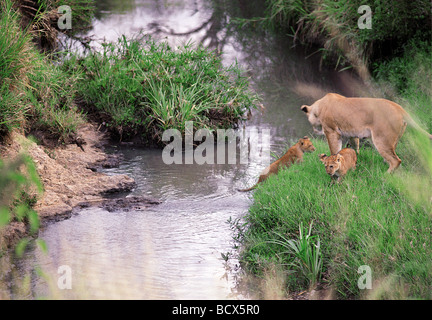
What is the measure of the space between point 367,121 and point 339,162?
33.7 inches

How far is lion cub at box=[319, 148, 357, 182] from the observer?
682 cm

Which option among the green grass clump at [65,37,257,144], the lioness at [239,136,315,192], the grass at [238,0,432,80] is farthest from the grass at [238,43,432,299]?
the grass at [238,0,432,80]

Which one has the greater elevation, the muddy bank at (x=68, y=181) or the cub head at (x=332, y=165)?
the cub head at (x=332, y=165)

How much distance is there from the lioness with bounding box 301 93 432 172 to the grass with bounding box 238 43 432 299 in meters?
0.33

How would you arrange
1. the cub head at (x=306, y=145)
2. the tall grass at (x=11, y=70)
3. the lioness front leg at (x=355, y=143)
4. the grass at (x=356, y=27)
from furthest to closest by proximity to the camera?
the grass at (x=356, y=27) → the cub head at (x=306, y=145) → the lioness front leg at (x=355, y=143) → the tall grass at (x=11, y=70)

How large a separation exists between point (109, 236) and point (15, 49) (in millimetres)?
3020

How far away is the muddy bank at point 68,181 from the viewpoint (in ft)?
23.4

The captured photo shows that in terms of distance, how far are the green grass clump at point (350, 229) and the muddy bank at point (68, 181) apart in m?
2.07

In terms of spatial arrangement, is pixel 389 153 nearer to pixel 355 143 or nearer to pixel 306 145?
pixel 355 143

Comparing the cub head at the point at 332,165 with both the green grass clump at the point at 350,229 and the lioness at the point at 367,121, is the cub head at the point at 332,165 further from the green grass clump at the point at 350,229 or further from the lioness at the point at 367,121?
the lioness at the point at 367,121

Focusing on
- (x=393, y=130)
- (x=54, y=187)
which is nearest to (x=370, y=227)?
(x=393, y=130)

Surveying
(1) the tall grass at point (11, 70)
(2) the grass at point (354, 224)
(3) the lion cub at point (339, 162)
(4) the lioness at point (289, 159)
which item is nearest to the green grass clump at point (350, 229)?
(2) the grass at point (354, 224)

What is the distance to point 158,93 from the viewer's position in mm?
10516
